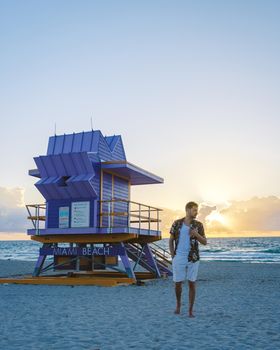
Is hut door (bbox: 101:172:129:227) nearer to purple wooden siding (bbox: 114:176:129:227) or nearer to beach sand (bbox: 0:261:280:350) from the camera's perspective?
purple wooden siding (bbox: 114:176:129:227)

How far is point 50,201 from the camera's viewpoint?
19.9 meters

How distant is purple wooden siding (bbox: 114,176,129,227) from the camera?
67.1 feet

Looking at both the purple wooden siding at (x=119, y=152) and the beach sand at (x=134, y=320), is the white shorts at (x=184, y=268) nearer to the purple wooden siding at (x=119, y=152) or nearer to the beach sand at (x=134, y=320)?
the beach sand at (x=134, y=320)

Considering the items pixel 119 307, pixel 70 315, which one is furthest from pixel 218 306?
pixel 70 315

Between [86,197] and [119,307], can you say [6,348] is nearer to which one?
[119,307]

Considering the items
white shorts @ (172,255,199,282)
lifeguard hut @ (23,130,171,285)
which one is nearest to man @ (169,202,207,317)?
white shorts @ (172,255,199,282)

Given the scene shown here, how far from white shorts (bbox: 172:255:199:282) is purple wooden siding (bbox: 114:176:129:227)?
10495 millimetres

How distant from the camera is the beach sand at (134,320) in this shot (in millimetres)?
7680

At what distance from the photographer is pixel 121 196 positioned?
21.2m

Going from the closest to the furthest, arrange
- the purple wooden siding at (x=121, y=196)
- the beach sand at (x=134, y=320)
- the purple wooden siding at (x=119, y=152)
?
1. the beach sand at (x=134, y=320)
2. the purple wooden siding at (x=121, y=196)
3. the purple wooden siding at (x=119, y=152)

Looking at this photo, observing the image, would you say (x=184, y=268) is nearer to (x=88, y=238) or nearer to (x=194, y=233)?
(x=194, y=233)

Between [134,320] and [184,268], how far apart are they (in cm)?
147

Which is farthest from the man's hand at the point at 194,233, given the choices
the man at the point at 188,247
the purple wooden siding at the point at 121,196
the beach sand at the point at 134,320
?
the purple wooden siding at the point at 121,196

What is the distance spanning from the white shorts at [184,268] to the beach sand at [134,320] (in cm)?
85
